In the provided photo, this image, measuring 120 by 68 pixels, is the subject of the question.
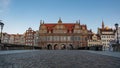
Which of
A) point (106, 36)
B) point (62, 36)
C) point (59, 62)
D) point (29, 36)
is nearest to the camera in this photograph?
point (59, 62)

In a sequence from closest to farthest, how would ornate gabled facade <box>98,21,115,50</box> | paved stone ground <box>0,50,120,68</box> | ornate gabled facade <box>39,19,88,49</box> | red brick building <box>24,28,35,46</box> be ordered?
paved stone ground <box>0,50,120,68</box> → ornate gabled facade <box>39,19,88,49</box> → ornate gabled facade <box>98,21,115,50</box> → red brick building <box>24,28,35,46</box>

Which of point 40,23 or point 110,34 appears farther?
point 110,34

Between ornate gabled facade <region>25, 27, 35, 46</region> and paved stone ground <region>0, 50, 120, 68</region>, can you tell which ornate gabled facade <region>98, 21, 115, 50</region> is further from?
paved stone ground <region>0, 50, 120, 68</region>

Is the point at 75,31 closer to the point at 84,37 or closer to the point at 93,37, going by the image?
the point at 84,37

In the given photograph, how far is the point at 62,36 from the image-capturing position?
108 meters

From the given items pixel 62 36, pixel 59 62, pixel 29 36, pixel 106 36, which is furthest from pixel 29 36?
pixel 59 62

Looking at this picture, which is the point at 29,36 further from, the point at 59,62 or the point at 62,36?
the point at 59,62

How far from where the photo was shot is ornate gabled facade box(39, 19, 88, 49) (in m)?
106

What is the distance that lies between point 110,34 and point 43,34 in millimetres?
39458

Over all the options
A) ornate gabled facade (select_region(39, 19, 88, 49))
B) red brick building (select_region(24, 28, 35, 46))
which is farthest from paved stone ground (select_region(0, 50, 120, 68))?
red brick building (select_region(24, 28, 35, 46))

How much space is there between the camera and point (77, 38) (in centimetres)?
10669

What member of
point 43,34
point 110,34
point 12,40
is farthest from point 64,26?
point 12,40

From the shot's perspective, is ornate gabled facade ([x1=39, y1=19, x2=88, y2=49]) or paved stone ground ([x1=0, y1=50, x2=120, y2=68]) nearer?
paved stone ground ([x1=0, y1=50, x2=120, y2=68])

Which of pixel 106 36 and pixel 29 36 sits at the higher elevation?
pixel 29 36
